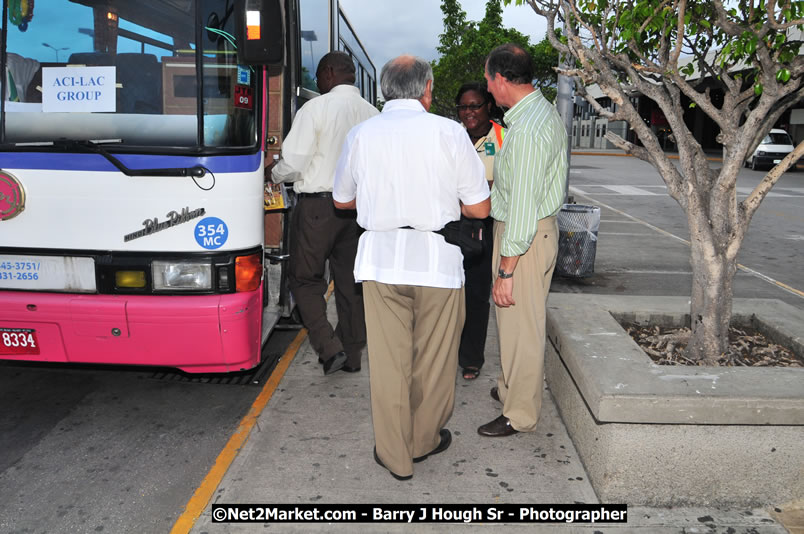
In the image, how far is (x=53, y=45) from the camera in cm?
374

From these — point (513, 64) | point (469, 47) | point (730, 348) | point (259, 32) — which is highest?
point (469, 47)

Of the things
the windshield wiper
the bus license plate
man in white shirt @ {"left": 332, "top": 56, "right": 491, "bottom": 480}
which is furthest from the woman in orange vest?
the bus license plate

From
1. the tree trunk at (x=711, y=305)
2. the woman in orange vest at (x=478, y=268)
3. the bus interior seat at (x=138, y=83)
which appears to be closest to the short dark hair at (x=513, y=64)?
the woman in orange vest at (x=478, y=268)

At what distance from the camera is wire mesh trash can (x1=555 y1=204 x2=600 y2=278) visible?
318 inches

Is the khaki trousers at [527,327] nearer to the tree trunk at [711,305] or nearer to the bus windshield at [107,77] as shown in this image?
the tree trunk at [711,305]

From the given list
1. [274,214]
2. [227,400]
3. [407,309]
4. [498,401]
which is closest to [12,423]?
[227,400]

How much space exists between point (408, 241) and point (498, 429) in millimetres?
1459

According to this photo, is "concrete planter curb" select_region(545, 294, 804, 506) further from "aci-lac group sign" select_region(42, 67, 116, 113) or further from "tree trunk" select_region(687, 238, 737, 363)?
"aci-lac group sign" select_region(42, 67, 116, 113)

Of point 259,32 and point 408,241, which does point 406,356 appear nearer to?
point 408,241

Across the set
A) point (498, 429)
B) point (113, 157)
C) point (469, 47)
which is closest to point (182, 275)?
point (113, 157)

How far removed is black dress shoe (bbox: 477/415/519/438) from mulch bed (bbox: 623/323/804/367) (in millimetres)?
985

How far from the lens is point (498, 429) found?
398 cm

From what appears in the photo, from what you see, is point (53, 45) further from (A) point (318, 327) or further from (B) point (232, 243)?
(A) point (318, 327)

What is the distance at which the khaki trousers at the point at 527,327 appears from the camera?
3752 mm
